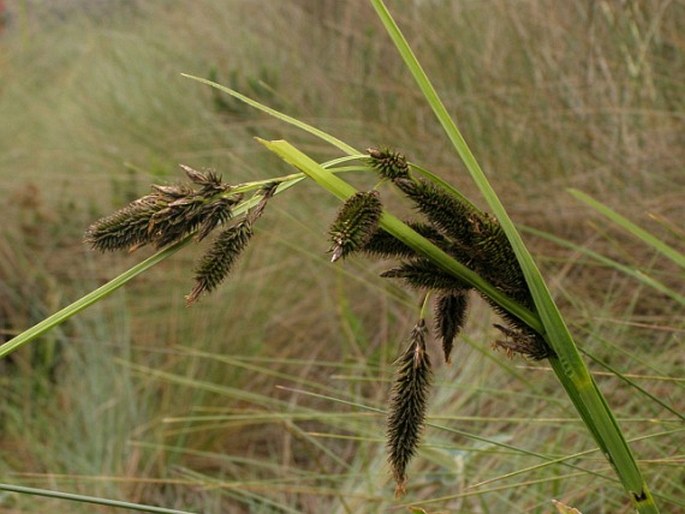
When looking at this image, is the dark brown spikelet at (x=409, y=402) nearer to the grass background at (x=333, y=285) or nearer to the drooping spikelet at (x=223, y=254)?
the drooping spikelet at (x=223, y=254)

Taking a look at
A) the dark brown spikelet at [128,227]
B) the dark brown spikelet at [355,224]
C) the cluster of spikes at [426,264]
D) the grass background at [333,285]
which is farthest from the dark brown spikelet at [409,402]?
the grass background at [333,285]

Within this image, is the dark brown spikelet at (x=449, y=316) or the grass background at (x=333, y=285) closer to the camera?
the dark brown spikelet at (x=449, y=316)

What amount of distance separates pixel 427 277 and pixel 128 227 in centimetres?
23

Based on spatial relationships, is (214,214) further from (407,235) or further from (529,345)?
(529,345)

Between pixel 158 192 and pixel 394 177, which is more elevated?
pixel 394 177

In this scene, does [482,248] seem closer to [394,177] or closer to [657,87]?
[394,177]

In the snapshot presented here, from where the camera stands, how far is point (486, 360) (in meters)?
2.45

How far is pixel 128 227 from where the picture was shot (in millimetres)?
797

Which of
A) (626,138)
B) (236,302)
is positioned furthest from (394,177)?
(236,302)

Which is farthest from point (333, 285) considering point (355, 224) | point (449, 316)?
point (355, 224)

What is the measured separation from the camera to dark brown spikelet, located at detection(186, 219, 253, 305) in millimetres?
802

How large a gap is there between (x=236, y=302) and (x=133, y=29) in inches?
147

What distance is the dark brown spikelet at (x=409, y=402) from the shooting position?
857mm

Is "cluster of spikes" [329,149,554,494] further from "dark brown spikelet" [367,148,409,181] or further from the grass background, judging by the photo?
the grass background
